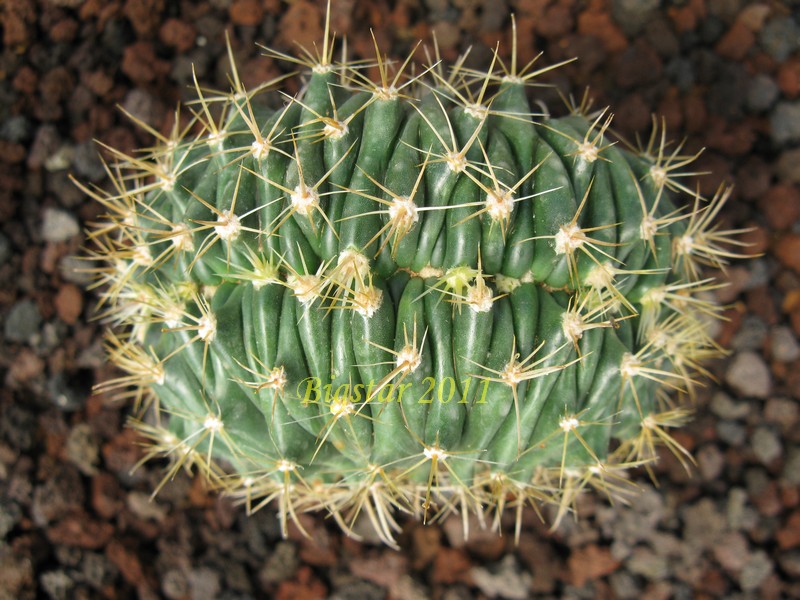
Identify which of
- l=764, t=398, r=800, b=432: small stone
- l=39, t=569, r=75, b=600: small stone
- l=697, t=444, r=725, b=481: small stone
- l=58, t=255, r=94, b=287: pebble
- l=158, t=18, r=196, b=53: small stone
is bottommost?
l=39, t=569, r=75, b=600: small stone

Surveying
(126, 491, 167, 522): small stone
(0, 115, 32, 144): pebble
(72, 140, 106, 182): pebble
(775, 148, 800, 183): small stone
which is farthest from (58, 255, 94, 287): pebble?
(775, 148, 800, 183): small stone

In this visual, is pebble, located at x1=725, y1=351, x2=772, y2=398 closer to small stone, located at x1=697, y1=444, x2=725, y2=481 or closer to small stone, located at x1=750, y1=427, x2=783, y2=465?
small stone, located at x1=750, y1=427, x2=783, y2=465

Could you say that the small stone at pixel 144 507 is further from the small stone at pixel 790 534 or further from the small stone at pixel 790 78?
the small stone at pixel 790 78

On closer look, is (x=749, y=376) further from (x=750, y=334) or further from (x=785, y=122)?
(x=785, y=122)

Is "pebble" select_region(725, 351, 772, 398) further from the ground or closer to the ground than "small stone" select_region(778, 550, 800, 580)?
further from the ground

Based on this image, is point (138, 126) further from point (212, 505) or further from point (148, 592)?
point (148, 592)
